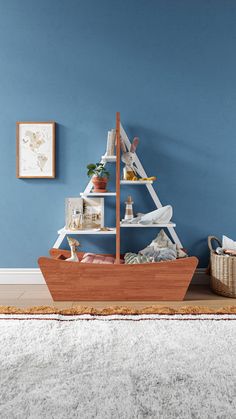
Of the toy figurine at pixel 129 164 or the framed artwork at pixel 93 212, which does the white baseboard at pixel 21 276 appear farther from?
the toy figurine at pixel 129 164

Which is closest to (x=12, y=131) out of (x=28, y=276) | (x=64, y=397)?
(x=28, y=276)

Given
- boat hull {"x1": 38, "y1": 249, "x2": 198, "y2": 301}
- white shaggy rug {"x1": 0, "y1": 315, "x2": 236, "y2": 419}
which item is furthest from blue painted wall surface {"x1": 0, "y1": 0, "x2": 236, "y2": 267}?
white shaggy rug {"x1": 0, "y1": 315, "x2": 236, "y2": 419}

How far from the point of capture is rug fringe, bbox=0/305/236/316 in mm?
2080

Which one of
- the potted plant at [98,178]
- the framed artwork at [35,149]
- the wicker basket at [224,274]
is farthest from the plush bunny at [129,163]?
the wicker basket at [224,274]

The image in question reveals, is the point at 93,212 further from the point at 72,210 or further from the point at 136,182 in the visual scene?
the point at 136,182

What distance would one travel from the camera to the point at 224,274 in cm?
246

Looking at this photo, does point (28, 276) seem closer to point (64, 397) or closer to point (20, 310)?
point (20, 310)

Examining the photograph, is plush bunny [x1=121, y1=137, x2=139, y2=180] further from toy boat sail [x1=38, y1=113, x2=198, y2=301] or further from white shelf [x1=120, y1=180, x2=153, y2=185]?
toy boat sail [x1=38, y1=113, x2=198, y2=301]

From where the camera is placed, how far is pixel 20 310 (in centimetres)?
212

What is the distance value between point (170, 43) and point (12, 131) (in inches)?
53.1

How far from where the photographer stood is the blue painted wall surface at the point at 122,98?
→ 8.82 feet

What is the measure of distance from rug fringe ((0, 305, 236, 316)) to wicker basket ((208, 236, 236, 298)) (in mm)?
305

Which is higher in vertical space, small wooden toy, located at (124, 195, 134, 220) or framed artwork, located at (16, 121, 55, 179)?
framed artwork, located at (16, 121, 55, 179)

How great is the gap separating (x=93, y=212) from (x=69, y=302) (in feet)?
2.21
